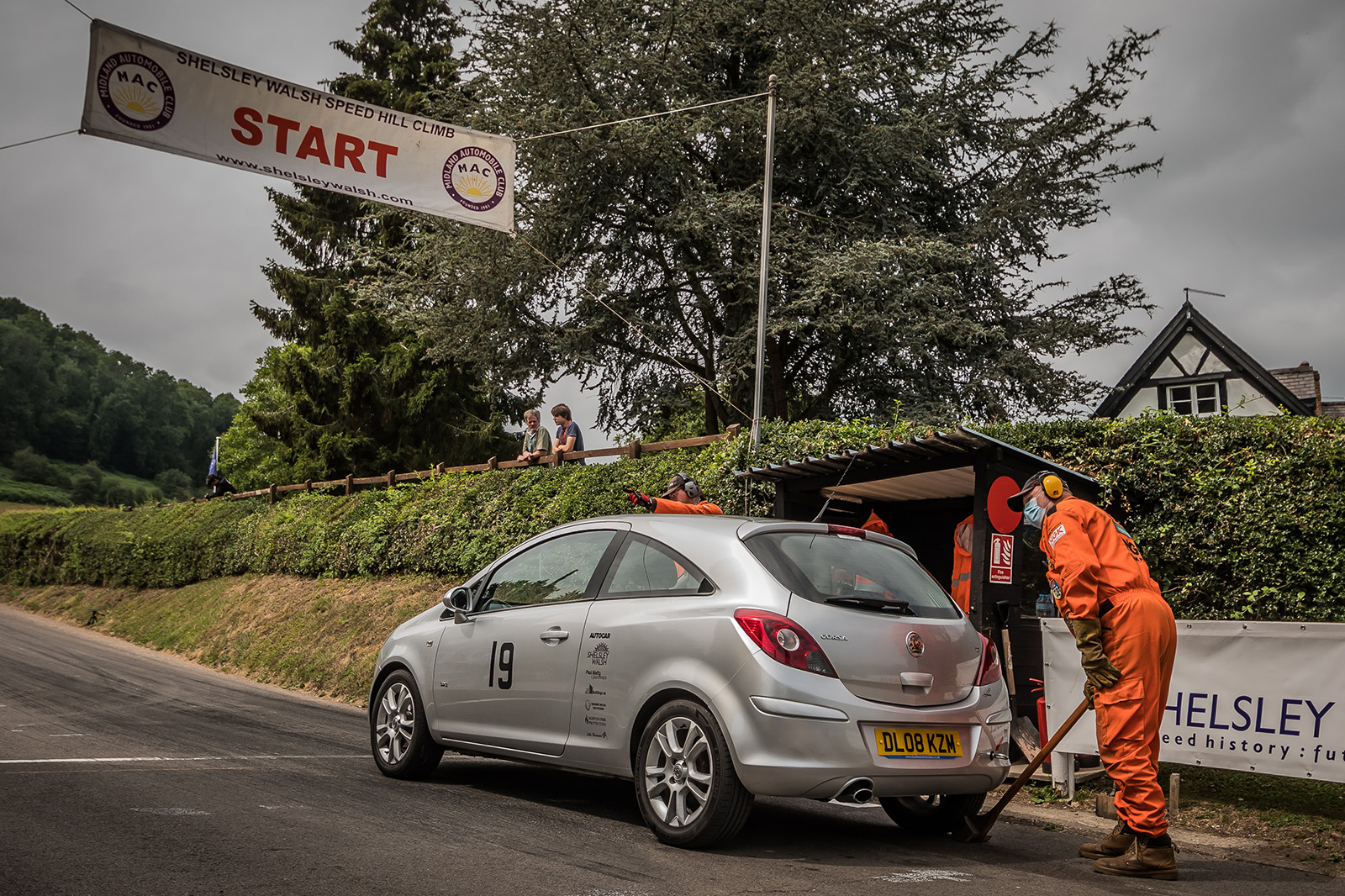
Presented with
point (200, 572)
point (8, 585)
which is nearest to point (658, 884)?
point (200, 572)

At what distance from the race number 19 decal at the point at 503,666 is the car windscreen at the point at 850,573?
181 centimetres

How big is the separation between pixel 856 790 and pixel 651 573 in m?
1.64

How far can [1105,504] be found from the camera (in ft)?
30.7

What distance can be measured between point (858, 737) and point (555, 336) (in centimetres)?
1755

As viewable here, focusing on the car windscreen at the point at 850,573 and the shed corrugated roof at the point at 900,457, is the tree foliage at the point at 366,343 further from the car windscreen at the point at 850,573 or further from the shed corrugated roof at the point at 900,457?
the car windscreen at the point at 850,573

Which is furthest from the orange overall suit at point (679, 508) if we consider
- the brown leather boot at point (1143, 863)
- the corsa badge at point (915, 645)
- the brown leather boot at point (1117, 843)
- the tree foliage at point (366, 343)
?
the tree foliage at point (366, 343)

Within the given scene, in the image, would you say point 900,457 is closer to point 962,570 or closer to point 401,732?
point 962,570

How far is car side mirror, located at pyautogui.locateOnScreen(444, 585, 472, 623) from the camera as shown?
6922mm

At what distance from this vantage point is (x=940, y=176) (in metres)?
20.4

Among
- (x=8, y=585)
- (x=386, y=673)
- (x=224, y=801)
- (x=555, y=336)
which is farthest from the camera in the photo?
(x=8, y=585)

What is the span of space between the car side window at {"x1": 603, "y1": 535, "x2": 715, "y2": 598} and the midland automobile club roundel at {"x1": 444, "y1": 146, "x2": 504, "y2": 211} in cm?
661

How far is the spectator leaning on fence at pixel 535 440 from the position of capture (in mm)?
16391

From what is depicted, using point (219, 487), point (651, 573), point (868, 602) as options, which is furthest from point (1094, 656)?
point (219, 487)

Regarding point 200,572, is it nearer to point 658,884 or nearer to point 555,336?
point 555,336
